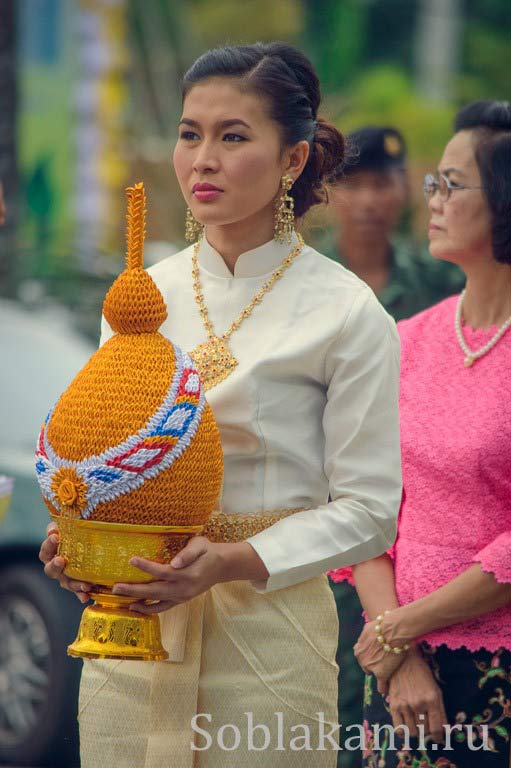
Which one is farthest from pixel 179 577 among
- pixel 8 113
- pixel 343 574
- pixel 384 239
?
pixel 8 113

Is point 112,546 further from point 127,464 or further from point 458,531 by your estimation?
point 458,531

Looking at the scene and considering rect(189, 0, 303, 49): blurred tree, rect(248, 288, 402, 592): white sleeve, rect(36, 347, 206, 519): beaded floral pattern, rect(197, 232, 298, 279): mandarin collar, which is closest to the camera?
rect(36, 347, 206, 519): beaded floral pattern

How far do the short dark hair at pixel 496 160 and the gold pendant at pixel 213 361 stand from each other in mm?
1012

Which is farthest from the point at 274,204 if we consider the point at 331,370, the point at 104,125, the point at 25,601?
the point at 104,125

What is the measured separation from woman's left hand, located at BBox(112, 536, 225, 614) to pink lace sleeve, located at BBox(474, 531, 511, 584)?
2.82 feet

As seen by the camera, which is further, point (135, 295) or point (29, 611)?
point (29, 611)

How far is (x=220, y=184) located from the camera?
8.17 feet

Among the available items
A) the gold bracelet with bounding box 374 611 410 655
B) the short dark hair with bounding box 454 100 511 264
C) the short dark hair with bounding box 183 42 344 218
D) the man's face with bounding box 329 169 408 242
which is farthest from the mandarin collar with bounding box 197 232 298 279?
the man's face with bounding box 329 169 408 242

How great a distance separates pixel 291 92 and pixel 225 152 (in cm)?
19

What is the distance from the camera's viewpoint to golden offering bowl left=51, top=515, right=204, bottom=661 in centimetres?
225

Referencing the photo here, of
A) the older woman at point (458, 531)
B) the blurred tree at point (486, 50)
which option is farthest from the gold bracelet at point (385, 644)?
the blurred tree at point (486, 50)

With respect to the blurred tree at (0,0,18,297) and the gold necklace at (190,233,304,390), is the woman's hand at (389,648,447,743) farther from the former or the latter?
the blurred tree at (0,0,18,297)

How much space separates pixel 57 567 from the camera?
92.1 inches

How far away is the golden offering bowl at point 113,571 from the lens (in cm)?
225
